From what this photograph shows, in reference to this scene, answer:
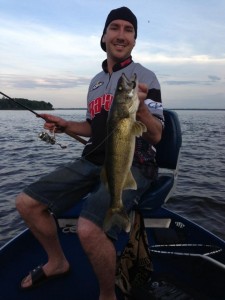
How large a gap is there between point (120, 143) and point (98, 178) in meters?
1.18

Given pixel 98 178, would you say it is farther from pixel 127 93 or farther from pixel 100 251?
pixel 127 93

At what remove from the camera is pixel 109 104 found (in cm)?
445

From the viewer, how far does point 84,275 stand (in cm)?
449

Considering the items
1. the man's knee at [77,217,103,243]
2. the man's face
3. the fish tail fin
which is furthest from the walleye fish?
the man's face

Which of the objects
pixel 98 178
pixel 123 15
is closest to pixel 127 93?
pixel 98 178

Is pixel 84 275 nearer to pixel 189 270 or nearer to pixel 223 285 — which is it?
pixel 189 270

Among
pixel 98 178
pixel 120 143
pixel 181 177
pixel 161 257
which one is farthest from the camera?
pixel 181 177

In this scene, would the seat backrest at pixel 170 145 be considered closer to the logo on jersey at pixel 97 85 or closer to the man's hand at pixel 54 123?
the logo on jersey at pixel 97 85

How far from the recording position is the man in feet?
11.5

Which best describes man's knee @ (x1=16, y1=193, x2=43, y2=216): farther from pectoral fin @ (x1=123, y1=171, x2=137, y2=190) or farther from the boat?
pectoral fin @ (x1=123, y1=171, x2=137, y2=190)

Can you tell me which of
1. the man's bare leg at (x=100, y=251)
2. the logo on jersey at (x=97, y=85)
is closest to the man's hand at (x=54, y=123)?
the logo on jersey at (x=97, y=85)

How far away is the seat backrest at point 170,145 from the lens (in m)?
4.55

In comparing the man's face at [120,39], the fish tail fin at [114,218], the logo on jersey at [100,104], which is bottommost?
the fish tail fin at [114,218]

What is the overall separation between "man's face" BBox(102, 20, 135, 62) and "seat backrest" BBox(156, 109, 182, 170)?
107cm
